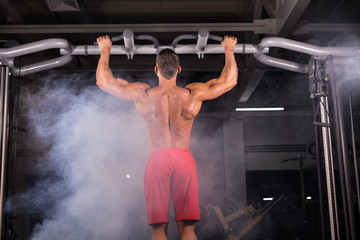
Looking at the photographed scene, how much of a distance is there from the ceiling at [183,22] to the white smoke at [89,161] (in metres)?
1.18

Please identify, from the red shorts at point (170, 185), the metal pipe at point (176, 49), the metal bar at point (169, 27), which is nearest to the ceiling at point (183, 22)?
the metal bar at point (169, 27)

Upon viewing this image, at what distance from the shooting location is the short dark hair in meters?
2.57

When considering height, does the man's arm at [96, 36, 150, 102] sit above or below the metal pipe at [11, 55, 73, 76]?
below

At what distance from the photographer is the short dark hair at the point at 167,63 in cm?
257

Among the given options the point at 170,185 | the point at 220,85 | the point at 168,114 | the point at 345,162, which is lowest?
the point at 170,185

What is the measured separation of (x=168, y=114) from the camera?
2570 mm

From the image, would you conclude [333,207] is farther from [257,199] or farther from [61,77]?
[257,199]

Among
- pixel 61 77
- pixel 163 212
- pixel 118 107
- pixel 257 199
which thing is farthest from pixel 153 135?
pixel 257 199

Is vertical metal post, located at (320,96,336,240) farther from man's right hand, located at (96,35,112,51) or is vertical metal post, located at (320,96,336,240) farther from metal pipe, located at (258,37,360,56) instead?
man's right hand, located at (96,35,112,51)

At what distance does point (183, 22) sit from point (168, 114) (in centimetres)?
226

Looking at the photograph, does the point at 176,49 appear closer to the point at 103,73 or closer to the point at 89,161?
the point at 103,73

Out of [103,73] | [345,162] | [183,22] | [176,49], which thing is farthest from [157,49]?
[183,22]

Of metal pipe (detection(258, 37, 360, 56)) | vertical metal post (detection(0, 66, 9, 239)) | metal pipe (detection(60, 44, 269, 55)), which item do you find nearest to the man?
metal pipe (detection(60, 44, 269, 55))

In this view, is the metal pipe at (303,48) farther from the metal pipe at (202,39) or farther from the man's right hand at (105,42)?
the man's right hand at (105,42)
